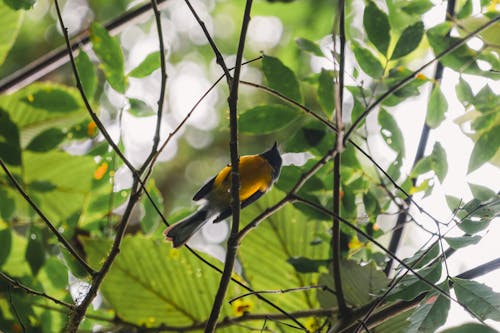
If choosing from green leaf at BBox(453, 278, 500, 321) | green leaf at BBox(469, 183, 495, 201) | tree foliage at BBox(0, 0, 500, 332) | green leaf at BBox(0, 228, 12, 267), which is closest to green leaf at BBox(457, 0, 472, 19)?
tree foliage at BBox(0, 0, 500, 332)

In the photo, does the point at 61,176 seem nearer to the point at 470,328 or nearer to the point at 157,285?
the point at 157,285

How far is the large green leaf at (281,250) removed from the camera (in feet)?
7.16

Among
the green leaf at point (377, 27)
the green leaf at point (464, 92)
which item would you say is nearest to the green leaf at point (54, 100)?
the green leaf at point (377, 27)

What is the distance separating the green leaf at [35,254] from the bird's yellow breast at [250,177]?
0.74 meters

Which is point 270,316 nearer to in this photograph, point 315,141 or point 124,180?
point 315,141

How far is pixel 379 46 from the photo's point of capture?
1.87 metres

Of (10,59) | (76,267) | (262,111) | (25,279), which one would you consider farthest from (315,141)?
(10,59)

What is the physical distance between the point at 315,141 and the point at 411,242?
4.57m

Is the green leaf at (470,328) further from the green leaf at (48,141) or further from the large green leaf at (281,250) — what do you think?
the green leaf at (48,141)

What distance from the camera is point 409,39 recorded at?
1.87 m

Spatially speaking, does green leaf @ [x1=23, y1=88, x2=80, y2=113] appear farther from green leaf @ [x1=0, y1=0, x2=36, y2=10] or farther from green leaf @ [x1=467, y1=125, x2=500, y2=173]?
green leaf @ [x1=467, y1=125, x2=500, y2=173]

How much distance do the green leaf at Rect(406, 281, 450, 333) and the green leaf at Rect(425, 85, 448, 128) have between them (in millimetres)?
671

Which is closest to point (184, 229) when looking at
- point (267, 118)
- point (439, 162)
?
point (267, 118)

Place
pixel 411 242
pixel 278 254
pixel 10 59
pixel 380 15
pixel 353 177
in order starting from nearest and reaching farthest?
pixel 380 15 < pixel 353 177 < pixel 278 254 < pixel 10 59 < pixel 411 242
